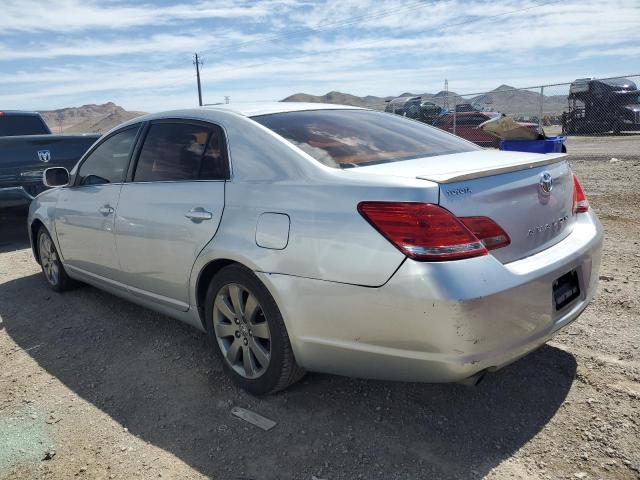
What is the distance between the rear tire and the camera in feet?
16.1

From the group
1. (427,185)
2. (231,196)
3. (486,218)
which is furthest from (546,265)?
(231,196)

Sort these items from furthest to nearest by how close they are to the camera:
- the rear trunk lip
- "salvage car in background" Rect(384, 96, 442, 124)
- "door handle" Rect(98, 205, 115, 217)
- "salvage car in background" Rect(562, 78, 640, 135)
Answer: "salvage car in background" Rect(384, 96, 442, 124) → "salvage car in background" Rect(562, 78, 640, 135) → "door handle" Rect(98, 205, 115, 217) → the rear trunk lip

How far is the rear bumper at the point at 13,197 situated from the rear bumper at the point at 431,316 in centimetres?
566

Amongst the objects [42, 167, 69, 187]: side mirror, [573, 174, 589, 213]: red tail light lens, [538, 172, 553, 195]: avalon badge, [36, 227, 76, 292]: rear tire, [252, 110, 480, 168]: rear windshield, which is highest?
[252, 110, 480, 168]: rear windshield

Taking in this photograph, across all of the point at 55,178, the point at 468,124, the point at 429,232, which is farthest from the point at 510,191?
the point at 468,124

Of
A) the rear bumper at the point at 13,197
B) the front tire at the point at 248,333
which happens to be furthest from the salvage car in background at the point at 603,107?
the front tire at the point at 248,333

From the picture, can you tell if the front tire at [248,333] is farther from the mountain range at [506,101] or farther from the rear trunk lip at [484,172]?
the mountain range at [506,101]

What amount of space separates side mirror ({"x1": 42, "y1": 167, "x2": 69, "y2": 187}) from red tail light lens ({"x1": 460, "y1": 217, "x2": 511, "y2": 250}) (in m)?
3.72

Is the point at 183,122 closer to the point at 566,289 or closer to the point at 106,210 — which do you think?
the point at 106,210

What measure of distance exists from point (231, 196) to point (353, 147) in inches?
27.9

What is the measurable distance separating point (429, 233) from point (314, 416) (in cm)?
121

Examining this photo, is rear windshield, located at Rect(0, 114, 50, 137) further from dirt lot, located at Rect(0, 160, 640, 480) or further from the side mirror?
dirt lot, located at Rect(0, 160, 640, 480)

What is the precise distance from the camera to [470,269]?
85.0 inches

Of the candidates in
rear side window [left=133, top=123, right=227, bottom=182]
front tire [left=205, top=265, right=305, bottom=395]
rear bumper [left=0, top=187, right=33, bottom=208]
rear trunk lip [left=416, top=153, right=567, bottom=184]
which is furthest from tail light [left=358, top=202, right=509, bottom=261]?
rear bumper [left=0, top=187, right=33, bottom=208]
